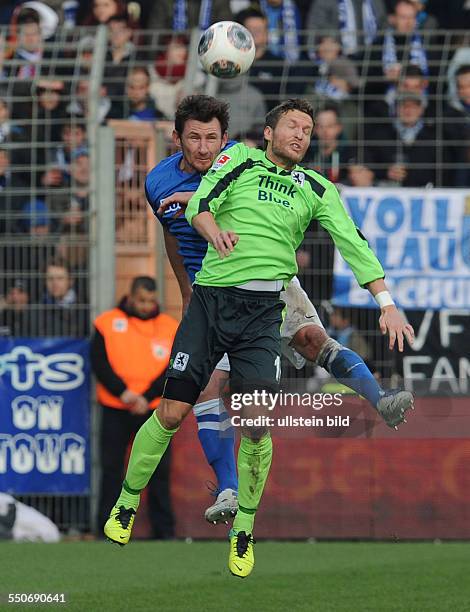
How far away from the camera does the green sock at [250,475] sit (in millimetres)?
8969

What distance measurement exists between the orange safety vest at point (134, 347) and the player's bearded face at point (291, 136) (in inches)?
189

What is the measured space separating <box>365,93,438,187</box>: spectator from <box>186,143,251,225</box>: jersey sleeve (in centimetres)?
517

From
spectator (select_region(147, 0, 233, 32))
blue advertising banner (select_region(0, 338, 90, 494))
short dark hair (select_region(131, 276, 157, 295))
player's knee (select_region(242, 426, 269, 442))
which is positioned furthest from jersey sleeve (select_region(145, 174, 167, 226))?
spectator (select_region(147, 0, 233, 32))

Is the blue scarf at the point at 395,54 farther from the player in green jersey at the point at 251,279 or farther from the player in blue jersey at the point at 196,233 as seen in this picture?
the player in green jersey at the point at 251,279

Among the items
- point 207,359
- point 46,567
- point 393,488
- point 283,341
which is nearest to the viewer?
point 207,359

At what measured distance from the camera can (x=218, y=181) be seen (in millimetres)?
8523

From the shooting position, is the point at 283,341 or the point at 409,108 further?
the point at 409,108

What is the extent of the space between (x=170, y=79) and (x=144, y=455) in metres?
5.99

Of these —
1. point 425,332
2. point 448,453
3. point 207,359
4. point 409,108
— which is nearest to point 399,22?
point 409,108

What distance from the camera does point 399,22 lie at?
15.8m

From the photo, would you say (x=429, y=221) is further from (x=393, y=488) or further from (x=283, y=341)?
(x=283, y=341)

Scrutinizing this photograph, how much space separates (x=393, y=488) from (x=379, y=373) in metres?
0.98

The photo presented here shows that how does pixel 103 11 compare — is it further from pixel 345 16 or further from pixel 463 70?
pixel 463 70

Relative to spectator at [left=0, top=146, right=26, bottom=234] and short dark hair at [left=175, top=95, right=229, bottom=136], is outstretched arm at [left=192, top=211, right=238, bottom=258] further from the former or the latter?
spectator at [left=0, top=146, right=26, bottom=234]
